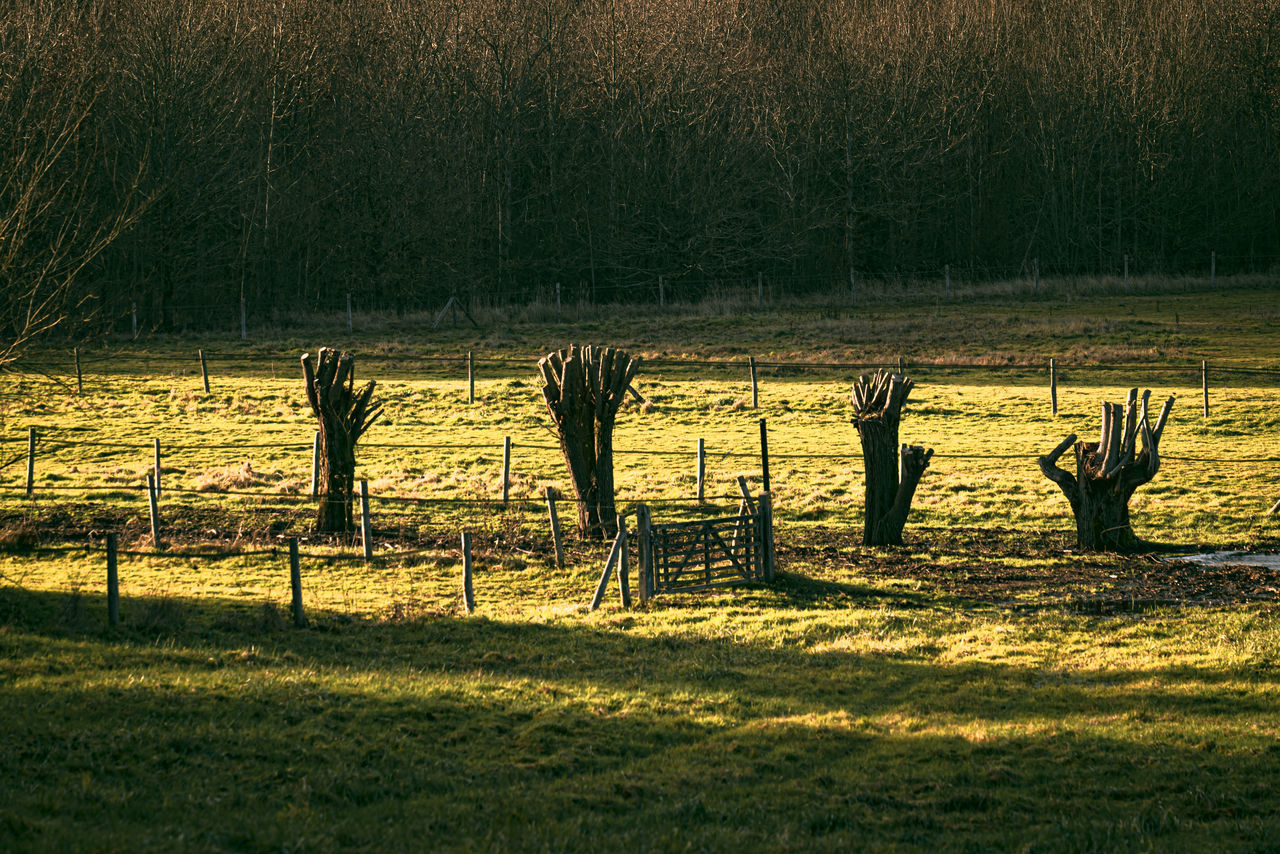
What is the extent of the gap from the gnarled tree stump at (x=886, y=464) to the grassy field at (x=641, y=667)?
611mm

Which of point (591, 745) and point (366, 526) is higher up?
point (366, 526)

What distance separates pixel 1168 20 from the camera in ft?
209

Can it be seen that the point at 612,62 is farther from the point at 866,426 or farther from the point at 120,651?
the point at 120,651

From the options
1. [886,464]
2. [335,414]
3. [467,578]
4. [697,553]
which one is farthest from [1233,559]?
[335,414]

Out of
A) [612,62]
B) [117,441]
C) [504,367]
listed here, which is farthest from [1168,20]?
[117,441]

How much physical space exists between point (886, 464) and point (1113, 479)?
3.77 m

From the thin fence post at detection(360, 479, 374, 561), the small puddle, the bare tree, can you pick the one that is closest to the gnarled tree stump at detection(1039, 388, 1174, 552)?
the small puddle

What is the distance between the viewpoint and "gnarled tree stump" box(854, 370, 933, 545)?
20.2m

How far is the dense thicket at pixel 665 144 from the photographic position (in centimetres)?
5378

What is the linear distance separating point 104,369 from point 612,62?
98.0 feet

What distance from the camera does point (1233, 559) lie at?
60.8 ft

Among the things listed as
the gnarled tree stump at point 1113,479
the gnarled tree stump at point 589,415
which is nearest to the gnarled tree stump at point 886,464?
the gnarled tree stump at point 1113,479

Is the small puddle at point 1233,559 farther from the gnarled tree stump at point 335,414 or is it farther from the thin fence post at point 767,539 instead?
the gnarled tree stump at point 335,414

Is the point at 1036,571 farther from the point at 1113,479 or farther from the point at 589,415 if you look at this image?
the point at 589,415
